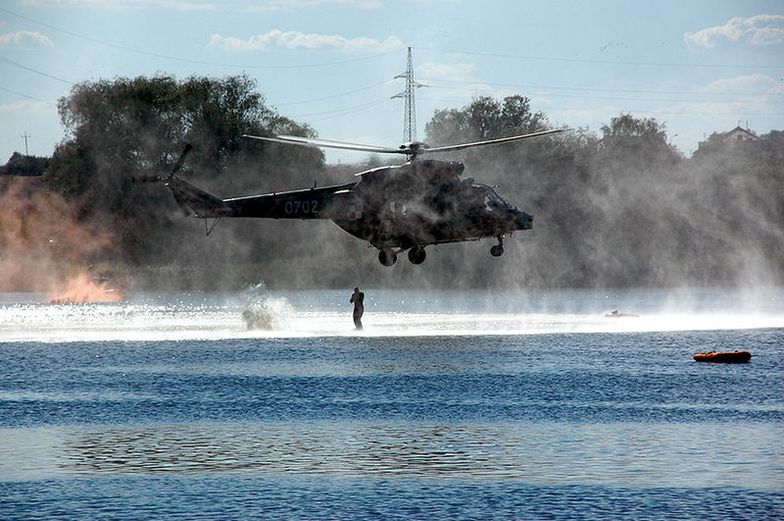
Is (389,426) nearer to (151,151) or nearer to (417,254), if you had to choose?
(417,254)

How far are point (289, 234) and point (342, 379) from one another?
94387 millimetres

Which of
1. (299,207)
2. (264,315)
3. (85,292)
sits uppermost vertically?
(299,207)

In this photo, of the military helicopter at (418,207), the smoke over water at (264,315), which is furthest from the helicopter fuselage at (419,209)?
the smoke over water at (264,315)

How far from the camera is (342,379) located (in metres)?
56.3

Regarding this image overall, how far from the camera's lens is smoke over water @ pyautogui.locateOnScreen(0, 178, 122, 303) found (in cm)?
14325

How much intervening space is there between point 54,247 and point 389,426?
11462 cm

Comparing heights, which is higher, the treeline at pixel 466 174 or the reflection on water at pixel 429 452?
the treeline at pixel 466 174

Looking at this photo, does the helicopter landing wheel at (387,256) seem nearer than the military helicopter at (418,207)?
No

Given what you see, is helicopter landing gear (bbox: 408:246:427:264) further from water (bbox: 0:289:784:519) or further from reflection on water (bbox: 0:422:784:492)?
reflection on water (bbox: 0:422:784:492)

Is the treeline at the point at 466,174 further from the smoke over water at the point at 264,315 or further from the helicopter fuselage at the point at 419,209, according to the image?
the helicopter fuselage at the point at 419,209

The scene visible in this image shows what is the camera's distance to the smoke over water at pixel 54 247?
143250 millimetres

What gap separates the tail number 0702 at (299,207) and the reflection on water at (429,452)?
69.2ft

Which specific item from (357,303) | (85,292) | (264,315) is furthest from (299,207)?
(85,292)

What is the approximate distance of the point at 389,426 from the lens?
1642 inches
